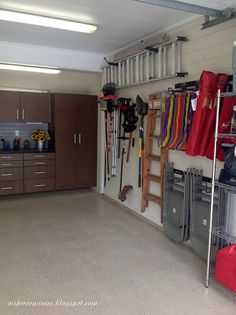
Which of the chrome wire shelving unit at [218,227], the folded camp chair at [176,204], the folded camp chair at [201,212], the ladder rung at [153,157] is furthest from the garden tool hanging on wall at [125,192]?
the chrome wire shelving unit at [218,227]

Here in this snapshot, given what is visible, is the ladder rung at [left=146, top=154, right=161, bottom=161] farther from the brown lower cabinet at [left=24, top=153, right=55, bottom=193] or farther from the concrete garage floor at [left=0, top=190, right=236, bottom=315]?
the brown lower cabinet at [left=24, top=153, right=55, bottom=193]

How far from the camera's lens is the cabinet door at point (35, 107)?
5.60 meters

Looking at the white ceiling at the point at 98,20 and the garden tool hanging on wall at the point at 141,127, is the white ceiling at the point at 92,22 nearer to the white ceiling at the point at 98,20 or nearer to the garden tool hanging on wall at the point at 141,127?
the white ceiling at the point at 98,20

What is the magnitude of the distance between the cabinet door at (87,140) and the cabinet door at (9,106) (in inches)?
44.9

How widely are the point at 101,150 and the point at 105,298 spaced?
3.69 meters

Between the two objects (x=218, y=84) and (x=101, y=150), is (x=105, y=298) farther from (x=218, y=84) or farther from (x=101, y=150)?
(x=101, y=150)

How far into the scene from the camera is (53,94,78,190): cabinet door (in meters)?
5.70

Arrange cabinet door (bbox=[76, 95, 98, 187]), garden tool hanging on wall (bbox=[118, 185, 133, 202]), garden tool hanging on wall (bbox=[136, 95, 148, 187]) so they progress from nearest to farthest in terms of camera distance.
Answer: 1. garden tool hanging on wall (bbox=[136, 95, 148, 187])
2. garden tool hanging on wall (bbox=[118, 185, 133, 202])
3. cabinet door (bbox=[76, 95, 98, 187])

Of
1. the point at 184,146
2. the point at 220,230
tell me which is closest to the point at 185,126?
the point at 184,146

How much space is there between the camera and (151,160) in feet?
13.7

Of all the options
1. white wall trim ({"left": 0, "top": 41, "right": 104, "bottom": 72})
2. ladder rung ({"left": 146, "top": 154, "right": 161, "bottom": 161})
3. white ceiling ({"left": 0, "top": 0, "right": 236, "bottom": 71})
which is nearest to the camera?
white ceiling ({"left": 0, "top": 0, "right": 236, "bottom": 71})

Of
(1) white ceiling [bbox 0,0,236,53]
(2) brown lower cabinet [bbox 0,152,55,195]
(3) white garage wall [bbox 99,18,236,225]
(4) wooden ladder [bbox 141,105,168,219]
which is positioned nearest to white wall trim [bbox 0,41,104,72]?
(1) white ceiling [bbox 0,0,236,53]

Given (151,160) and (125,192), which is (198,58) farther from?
(125,192)

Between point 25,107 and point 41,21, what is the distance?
253cm
